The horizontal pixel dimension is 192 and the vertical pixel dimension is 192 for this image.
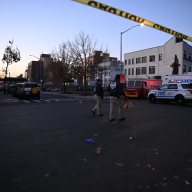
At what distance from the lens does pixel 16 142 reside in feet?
25.0

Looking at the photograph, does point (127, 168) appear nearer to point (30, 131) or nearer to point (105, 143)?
point (105, 143)

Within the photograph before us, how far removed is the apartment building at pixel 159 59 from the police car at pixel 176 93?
40.5 meters

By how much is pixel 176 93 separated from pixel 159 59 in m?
48.8

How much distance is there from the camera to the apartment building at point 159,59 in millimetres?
64750

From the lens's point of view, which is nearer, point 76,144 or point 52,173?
point 52,173

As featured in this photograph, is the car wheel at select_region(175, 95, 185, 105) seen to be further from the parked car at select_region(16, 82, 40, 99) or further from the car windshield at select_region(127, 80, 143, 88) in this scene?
the parked car at select_region(16, 82, 40, 99)

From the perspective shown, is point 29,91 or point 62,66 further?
point 62,66

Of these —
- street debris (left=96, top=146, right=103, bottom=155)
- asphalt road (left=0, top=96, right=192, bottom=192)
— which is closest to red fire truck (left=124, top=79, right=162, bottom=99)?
asphalt road (left=0, top=96, right=192, bottom=192)

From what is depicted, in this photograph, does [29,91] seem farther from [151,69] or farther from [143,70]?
[143,70]

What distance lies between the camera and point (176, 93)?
22062mm

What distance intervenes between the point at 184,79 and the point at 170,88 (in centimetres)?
376

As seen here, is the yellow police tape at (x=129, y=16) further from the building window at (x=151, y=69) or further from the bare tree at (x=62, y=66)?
the building window at (x=151, y=69)

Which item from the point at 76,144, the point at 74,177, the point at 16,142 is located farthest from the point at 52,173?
the point at 16,142

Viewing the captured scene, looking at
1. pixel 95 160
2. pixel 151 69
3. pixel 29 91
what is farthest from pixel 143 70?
pixel 95 160
